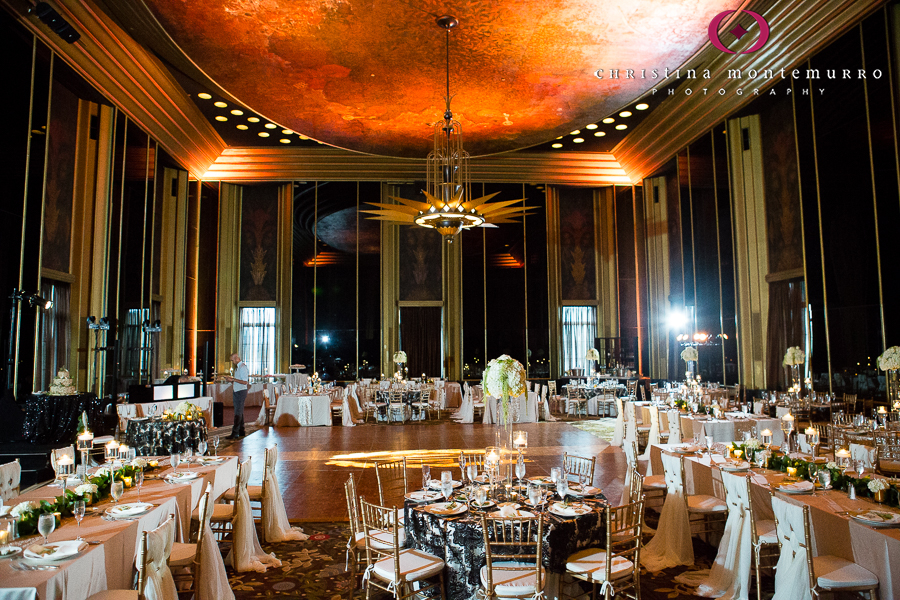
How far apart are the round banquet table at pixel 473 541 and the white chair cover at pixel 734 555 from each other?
0.98 metres

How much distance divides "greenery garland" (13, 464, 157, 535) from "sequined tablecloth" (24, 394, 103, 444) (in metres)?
5.16

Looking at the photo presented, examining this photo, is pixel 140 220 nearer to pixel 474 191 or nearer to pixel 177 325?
pixel 177 325

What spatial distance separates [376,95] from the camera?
10742 mm

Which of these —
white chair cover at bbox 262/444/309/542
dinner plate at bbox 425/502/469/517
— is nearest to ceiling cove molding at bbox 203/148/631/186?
white chair cover at bbox 262/444/309/542

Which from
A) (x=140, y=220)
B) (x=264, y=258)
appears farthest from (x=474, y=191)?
(x=140, y=220)

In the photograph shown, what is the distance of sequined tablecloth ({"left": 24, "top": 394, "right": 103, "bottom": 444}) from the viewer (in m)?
8.35

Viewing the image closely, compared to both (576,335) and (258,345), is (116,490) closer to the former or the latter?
(258,345)

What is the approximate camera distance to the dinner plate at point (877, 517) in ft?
10.4

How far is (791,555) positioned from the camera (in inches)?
134

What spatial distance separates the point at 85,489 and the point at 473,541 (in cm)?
240

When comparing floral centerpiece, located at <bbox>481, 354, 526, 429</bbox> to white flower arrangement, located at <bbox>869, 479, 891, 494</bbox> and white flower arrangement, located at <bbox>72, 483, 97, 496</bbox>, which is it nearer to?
white flower arrangement, located at <bbox>869, 479, 891, 494</bbox>

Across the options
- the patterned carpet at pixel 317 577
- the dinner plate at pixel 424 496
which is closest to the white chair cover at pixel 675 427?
the patterned carpet at pixel 317 577

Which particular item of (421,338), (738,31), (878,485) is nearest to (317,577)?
(878,485)

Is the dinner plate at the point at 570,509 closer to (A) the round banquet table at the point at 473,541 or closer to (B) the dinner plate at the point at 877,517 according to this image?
(A) the round banquet table at the point at 473,541
